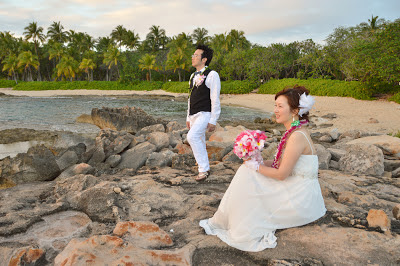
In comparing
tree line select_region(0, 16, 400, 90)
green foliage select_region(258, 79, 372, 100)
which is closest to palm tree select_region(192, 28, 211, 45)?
tree line select_region(0, 16, 400, 90)

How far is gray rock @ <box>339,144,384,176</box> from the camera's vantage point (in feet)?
18.5

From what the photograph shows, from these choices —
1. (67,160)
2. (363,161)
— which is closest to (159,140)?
(67,160)

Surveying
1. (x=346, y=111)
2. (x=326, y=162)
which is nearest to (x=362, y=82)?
(x=346, y=111)

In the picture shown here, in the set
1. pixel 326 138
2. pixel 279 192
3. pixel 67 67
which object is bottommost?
pixel 326 138

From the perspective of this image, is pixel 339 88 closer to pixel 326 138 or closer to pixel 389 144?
pixel 326 138

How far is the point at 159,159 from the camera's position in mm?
6195

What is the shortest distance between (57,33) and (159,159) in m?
67.1

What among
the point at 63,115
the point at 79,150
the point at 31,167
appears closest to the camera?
the point at 31,167

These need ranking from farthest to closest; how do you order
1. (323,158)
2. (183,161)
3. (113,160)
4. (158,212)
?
1. (113,160)
2. (323,158)
3. (183,161)
4. (158,212)

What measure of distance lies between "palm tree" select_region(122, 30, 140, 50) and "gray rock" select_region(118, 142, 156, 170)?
5776 cm

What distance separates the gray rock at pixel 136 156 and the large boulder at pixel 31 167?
143 cm

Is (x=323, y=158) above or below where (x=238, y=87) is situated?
below

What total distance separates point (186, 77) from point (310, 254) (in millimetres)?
55865

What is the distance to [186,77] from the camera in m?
56.7
